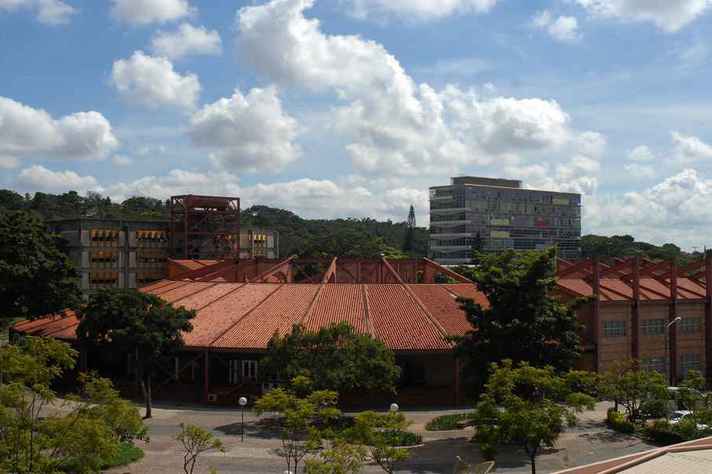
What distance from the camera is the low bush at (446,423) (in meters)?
36.2

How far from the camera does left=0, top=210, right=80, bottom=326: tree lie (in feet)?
146

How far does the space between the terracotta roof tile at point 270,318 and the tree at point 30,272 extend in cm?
1246

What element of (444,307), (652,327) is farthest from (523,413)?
(652,327)

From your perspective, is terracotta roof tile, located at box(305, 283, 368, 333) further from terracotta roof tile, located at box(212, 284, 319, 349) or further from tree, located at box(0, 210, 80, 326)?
tree, located at box(0, 210, 80, 326)

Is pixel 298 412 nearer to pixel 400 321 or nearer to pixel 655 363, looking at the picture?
pixel 400 321

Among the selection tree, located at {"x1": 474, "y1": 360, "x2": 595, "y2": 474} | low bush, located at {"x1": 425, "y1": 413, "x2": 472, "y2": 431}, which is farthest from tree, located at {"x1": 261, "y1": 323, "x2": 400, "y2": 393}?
tree, located at {"x1": 474, "y1": 360, "x2": 595, "y2": 474}

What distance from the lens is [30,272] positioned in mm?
44844

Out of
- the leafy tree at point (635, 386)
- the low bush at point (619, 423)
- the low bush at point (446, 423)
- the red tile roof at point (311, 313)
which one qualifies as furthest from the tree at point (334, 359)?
the low bush at point (619, 423)

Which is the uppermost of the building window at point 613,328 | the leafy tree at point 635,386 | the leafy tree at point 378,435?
the building window at point 613,328

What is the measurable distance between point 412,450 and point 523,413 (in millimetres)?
8458

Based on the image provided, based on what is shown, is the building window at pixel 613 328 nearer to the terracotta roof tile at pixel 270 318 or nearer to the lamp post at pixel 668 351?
the lamp post at pixel 668 351

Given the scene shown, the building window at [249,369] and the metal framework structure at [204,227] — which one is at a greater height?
the metal framework structure at [204,227]

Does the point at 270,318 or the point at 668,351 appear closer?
the point at 270,318

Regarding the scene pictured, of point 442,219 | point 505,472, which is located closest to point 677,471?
point 505,472
